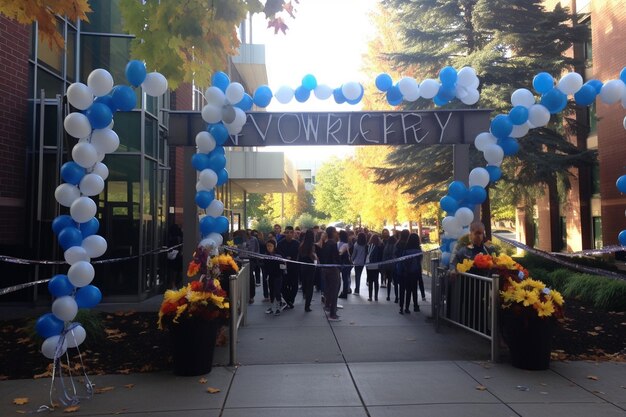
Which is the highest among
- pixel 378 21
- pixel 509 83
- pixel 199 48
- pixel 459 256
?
pixel 378 21

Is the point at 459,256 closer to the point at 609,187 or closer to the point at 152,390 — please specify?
the point at 152,390

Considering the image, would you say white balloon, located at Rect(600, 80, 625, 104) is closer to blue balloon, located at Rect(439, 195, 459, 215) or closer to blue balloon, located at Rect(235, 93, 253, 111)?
blue balloon, located at Rect(439, 195, 459, 215)

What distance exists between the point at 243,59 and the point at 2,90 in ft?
48.2

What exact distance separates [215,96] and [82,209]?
3391 millimetres

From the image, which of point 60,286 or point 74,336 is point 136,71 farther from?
point 74,336

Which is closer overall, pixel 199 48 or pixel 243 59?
pixel 199 48

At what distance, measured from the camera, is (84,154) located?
664 centimetres

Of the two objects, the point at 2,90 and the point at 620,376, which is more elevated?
the point at 2,90

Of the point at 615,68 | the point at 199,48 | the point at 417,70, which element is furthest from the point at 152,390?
the point at 615,68

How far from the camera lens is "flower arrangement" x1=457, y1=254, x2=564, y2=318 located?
22.2 ft

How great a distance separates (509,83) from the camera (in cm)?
1781

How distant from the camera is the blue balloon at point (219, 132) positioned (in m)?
9.65

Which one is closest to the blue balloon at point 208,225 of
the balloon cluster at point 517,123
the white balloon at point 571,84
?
the balloon cluster at point 517,123

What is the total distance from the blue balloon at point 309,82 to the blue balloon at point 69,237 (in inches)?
201
